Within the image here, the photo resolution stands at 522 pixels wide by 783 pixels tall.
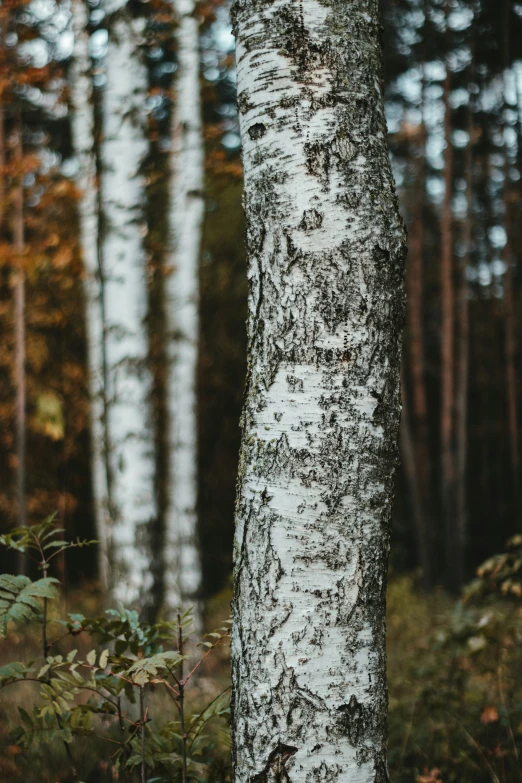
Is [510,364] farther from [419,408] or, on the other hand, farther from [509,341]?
[419,408]

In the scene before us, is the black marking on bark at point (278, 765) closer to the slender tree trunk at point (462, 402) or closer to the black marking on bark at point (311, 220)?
the black marking on bark at point (311, 220)

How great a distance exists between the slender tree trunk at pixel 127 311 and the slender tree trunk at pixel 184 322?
1.22 meters

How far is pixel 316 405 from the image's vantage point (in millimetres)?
1536

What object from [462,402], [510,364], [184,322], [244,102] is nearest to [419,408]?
[462,402]

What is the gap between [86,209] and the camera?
5652 millimetres

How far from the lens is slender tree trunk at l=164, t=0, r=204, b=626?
5.52 m

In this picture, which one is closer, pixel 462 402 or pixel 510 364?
pixel 462 402

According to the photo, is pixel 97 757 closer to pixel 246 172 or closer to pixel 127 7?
pixel 246 172

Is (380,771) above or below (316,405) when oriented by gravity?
below

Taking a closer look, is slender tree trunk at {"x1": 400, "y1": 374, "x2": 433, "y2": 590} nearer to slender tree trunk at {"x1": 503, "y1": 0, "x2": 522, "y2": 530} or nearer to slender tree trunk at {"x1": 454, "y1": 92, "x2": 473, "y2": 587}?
slender tree trunk at {"x1": 454, "y1": 92, "x2": 473, "y2": 587}

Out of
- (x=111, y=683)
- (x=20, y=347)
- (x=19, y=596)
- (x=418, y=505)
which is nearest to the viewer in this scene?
(x=19, y=596)

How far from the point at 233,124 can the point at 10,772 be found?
791 centimetres

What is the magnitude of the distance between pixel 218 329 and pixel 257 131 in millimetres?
8229

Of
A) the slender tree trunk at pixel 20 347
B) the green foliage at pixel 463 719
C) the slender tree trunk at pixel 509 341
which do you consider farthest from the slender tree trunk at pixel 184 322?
the slender tree trunk at pixel 509 341
